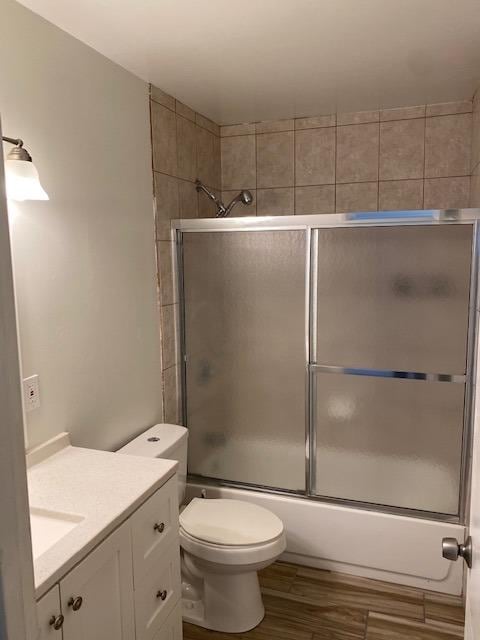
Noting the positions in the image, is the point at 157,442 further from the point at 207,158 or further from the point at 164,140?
the point at 207,158

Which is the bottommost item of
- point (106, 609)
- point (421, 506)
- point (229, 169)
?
point (421, 506)

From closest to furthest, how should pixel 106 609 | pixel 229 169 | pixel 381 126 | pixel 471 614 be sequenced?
1. pixel 471 614
2. pixel 106 609
3. pixel 381 126
4. pixel 229 169

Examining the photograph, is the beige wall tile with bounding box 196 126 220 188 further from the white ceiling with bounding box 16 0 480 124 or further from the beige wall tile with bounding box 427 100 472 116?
the beige wall tile with bounding box 427 100 472 116

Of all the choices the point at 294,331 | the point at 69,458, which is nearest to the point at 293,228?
the point at 294,331

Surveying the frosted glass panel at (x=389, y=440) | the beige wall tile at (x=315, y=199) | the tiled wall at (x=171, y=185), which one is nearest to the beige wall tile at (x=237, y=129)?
the tiled wall at (x=171, y=185)

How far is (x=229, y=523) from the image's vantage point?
6.93 ft

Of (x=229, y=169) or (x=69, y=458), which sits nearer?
(x=69, y=458)

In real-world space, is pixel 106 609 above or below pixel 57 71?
below

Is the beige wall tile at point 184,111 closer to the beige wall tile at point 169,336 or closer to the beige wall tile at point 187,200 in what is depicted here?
the beige wall tile at point 187,200

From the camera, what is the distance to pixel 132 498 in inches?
56.7

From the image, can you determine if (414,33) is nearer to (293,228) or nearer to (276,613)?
(293,228)

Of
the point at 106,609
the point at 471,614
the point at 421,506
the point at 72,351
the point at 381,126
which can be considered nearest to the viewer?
the point at 471,614

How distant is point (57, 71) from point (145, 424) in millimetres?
1502

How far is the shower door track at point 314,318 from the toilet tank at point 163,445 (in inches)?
14.2
